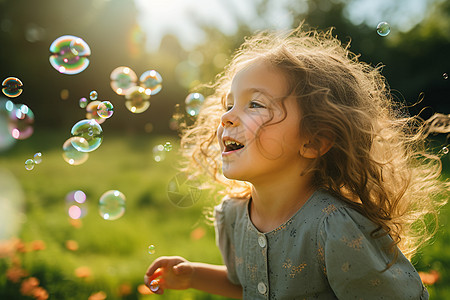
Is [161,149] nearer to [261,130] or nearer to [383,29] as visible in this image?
[261,130]

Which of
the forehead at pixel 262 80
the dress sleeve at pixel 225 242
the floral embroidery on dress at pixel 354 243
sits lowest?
the dress sleeve at pixel 225 242

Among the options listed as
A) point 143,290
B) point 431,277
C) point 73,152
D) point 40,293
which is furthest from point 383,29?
point 40,293

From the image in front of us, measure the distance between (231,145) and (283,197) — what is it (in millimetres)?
293

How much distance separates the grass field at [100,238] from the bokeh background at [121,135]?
1cm

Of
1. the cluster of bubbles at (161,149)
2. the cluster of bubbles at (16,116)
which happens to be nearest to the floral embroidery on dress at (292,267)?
the cluster of bubbles at (161,149)

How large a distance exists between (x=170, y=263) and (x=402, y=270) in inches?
38.5

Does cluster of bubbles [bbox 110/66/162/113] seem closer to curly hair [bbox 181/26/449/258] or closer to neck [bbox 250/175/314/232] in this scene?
curly hair [bbox 181/26/449/258]

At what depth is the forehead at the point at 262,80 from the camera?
1.65 meters

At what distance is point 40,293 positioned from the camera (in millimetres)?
2494

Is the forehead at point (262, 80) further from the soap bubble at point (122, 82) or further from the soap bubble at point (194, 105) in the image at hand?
the soap bubble at point (122, 82)

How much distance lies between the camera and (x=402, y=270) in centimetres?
150

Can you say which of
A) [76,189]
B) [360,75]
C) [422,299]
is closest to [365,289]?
[422,299]

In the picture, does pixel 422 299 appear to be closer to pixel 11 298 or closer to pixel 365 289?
pixel 365 289

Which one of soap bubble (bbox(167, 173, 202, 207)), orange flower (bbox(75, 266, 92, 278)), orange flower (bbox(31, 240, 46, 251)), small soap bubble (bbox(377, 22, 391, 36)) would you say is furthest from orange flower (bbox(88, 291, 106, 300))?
small soap bubble (bbox(377, 22, 391, 36))
